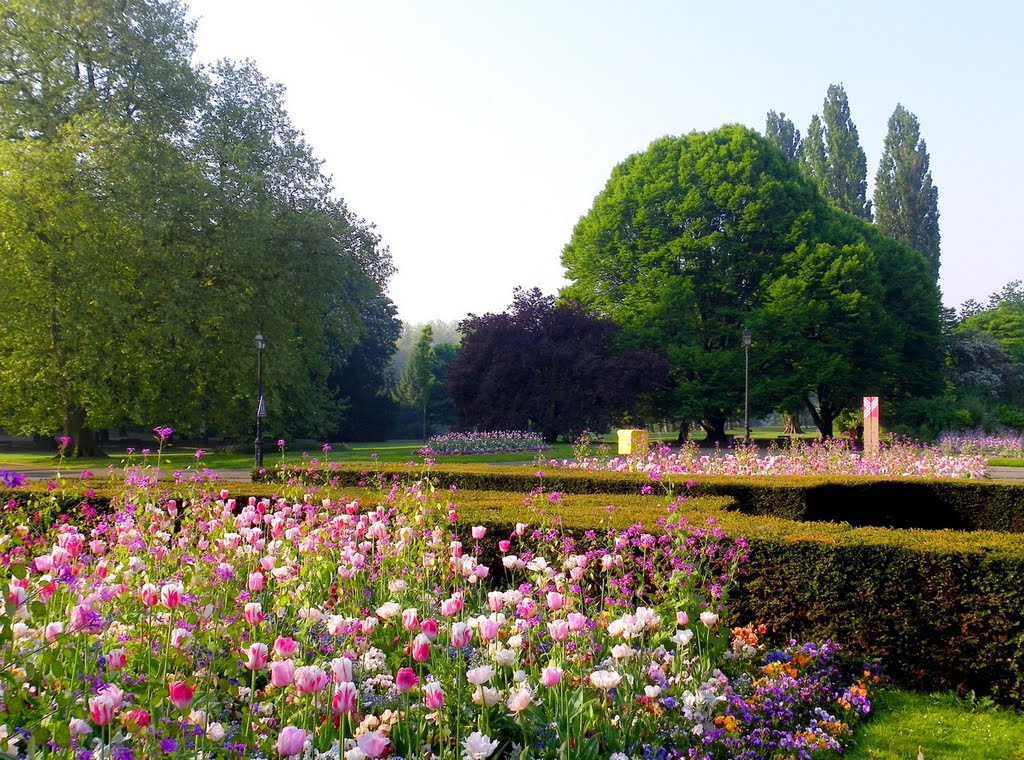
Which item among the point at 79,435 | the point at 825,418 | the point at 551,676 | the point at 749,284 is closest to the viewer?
Result: the point at 551,676

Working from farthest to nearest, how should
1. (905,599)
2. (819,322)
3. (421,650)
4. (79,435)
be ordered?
(819,322), (79,435), (905,599), (421,650)

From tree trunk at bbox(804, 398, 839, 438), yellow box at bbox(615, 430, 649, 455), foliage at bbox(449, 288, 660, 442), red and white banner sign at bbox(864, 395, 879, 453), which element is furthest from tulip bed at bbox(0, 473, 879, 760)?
tree trunk at bbox(804, 398, 839, 438)

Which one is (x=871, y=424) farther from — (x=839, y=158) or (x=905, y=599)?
(x=839, y=158)

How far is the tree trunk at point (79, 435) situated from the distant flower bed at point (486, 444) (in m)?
11.2

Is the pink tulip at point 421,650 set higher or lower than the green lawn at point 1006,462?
higher

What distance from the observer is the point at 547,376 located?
32906 millimetres

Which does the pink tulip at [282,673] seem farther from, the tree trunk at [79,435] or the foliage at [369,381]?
the foliage at [369,381]

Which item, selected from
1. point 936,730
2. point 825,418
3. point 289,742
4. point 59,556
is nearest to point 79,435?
point 59,556

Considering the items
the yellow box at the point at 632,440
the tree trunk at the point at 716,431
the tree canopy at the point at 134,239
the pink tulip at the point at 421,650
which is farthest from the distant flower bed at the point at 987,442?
the pink tulip at the point at 421,650

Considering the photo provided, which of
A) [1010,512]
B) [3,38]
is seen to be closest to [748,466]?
[1010,512]

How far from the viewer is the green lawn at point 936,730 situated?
180 inches

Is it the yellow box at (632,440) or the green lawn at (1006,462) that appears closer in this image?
the yellow box at (632,440)

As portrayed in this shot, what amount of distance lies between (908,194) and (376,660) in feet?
172

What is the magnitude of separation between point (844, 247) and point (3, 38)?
31.5 meters
